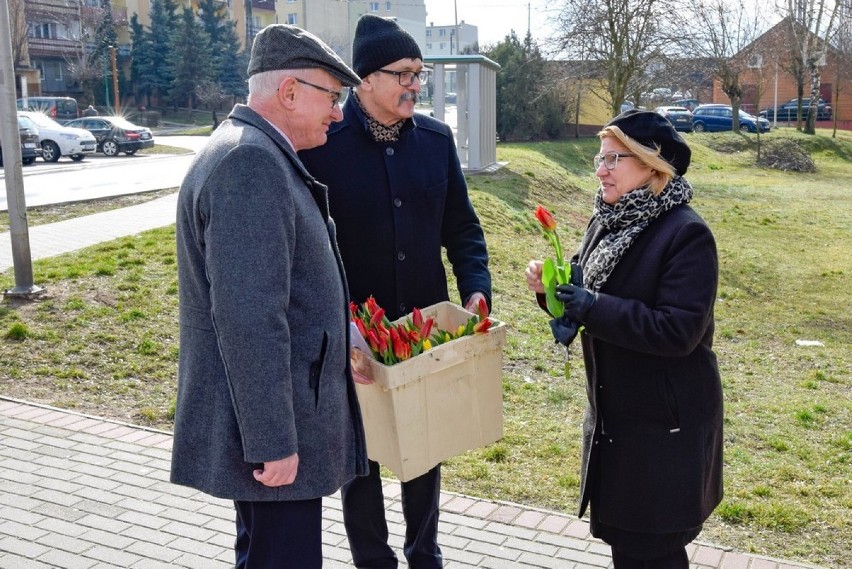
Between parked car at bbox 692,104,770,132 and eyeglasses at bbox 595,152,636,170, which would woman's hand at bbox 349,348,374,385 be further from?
parked car at bbox 692,104,770,132

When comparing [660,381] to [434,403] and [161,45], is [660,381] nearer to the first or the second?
[434,403]

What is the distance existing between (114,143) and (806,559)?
30518mm

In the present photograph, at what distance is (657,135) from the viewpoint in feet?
9.91

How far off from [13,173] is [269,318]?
283 inches

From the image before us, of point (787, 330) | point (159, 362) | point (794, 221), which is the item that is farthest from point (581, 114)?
point (159, 362)

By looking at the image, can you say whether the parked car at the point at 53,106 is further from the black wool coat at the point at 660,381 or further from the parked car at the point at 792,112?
the black wool coat at the point at 660,381

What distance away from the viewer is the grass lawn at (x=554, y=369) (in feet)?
16.2

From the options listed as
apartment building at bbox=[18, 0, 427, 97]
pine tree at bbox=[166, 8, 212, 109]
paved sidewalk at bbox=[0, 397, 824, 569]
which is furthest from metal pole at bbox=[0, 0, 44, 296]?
pine tree at bbox=[166, 8, 212, 109]

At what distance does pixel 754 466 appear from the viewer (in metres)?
5.48

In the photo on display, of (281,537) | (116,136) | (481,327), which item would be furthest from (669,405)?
(116,136)

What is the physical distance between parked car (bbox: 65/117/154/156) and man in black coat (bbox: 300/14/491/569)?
29691mm

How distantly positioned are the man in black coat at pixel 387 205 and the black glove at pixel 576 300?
28.6 inches

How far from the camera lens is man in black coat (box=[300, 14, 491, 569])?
357cm

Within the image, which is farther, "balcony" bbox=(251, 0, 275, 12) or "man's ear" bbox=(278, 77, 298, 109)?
"balcony" bbox=(251, 0, 275, 12)
